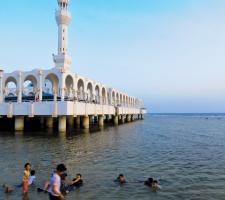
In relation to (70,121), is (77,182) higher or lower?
lower

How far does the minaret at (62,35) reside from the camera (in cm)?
6624

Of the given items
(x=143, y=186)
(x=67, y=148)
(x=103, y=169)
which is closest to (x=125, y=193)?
(x=143, y=186)

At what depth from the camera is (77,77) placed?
4688 centimetres

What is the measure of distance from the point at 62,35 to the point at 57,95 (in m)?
24.3

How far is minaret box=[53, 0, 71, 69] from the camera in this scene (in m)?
66.2

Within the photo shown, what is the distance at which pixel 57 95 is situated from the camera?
48.7m

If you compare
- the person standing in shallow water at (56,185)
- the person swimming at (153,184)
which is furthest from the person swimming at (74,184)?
the person standing in shallow water at (56,185)

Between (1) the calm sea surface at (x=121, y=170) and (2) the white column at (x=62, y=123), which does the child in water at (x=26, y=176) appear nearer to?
(1) the calm sea surface at (x=121, y=170)

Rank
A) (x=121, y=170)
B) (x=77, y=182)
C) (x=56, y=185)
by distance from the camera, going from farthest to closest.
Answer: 1. (x=121, y=170)
2. (x=77, y=182)
3. (x=56, y=185)

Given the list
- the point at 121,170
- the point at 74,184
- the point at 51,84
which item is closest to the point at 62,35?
the point at 51,84

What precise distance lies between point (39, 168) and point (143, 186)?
776 centimetres

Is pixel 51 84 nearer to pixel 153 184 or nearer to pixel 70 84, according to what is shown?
pixel 70 84

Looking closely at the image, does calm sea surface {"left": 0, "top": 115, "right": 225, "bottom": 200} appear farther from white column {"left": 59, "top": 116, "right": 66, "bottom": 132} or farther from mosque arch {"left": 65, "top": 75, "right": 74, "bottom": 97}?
mosque arch {"left": 65, "top": 75, "right": 74, "bottom": 97}

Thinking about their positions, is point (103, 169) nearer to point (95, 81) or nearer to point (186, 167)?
point (186, 167)
